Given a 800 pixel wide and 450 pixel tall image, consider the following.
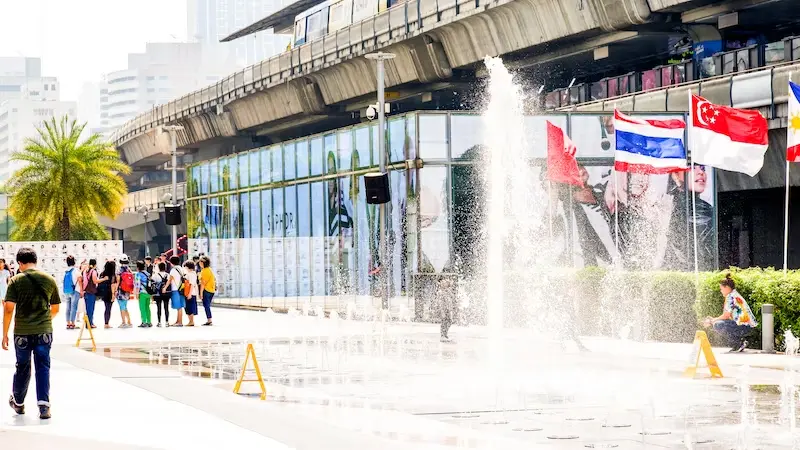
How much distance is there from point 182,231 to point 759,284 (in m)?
88.3

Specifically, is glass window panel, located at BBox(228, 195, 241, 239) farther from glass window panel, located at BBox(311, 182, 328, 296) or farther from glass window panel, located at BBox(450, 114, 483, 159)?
glass window panel, located at BBox(450, 114, 483, 159)

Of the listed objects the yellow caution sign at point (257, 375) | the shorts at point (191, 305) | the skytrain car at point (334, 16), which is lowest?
the yellow caution sign at point (257, 375)

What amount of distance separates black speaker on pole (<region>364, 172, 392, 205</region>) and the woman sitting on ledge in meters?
13.6

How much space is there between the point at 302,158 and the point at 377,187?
28.0 ft

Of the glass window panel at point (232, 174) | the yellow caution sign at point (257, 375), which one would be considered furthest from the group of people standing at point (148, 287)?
the yellow caution sign at point (257, 375)

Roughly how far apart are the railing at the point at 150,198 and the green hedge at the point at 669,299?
62.5 metres

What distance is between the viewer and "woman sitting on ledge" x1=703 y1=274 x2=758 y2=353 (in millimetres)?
20203

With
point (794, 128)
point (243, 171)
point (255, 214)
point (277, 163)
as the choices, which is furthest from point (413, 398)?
point (243, 171)

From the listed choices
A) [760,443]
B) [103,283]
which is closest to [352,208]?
[103,283]

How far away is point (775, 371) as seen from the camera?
1745cm

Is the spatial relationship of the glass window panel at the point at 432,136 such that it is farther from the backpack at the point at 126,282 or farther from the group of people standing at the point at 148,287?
the backpack at the point at 126,282

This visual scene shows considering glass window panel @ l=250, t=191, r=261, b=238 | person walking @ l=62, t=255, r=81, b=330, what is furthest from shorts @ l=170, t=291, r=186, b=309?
glass window panel @ l=250, t=191, r=261, b=238

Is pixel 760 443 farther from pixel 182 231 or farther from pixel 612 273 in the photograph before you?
pixel 182 231

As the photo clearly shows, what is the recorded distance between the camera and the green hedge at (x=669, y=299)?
67.1 ft
